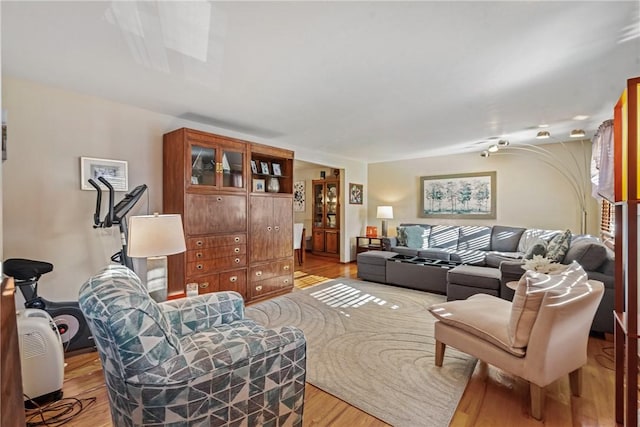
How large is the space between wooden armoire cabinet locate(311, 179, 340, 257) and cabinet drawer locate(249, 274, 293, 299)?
9.20 feet

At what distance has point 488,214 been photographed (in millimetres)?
5457

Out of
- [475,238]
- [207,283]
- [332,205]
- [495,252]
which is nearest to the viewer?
[207,283]

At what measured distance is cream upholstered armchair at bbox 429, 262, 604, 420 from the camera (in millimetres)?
1573

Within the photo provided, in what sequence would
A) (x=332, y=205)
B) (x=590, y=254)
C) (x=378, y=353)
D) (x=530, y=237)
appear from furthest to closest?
(x=332, y=205) → (x=530, y=237) → (x=590, y=254) → (x=378, y=353)

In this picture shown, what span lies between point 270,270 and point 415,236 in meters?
2.86

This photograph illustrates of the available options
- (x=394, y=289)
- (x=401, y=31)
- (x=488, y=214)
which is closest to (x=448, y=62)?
(x=401, y=31)

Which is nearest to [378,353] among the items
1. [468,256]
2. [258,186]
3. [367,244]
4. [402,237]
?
[258,186]

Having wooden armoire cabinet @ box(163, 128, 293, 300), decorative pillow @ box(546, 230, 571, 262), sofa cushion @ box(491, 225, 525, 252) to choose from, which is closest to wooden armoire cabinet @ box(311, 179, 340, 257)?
wooden armoire cabinet @ box(163, 128, 293, 300)

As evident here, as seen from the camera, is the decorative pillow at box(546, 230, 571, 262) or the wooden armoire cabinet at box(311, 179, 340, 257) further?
the wooden armoire cabinet at box(311, 179, 340, 257)

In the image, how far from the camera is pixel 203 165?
10.9 feet

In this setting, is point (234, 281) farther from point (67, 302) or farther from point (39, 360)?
point (39, 360)

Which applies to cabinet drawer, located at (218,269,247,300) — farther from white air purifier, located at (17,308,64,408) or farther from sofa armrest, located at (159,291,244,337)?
white air purifier, located at (17,308,64,408)

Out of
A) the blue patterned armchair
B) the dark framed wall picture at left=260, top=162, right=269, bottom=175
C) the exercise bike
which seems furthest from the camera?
the dark framed wall picture at left=260, top=162, right=269, bottom=175

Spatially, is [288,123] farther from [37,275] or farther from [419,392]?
[419,392]
